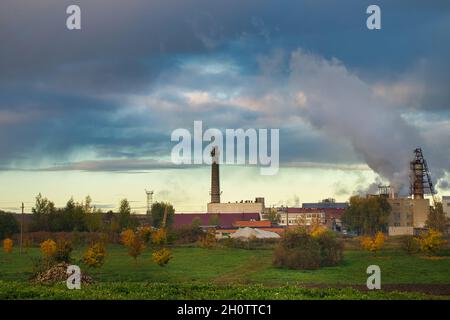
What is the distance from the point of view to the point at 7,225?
80625 mm

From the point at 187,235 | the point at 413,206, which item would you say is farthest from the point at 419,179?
the point at 187,235

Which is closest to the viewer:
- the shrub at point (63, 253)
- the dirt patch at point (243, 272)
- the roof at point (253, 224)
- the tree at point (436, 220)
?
the shrub at point (63, 253)

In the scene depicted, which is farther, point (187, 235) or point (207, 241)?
point (187, 235)

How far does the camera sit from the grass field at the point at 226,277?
25359mm

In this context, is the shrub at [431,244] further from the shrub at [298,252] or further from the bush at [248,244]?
the bush at [248,244]

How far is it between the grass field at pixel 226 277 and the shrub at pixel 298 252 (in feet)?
3.52

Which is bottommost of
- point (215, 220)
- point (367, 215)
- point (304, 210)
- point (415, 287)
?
point (415, 287)

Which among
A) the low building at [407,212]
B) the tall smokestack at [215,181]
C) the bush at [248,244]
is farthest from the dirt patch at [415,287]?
the tall smokestack at [215,181]

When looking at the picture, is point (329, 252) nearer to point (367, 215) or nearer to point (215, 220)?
point (367, 215)

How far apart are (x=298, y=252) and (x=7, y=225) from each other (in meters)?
43.9

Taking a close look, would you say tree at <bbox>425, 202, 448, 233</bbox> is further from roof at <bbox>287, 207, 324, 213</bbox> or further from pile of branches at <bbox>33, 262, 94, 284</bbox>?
pile of branches at <bbox>33, 262, 94, 284</bbox>

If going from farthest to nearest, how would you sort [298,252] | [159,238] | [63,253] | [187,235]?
1. [187,235]
2. [159,238]
3. [298,252]
4. [63,253]

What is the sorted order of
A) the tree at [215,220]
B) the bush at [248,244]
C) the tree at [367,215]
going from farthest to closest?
the tree at [215,220], the tree at [367,215], the bush at [248,244]
